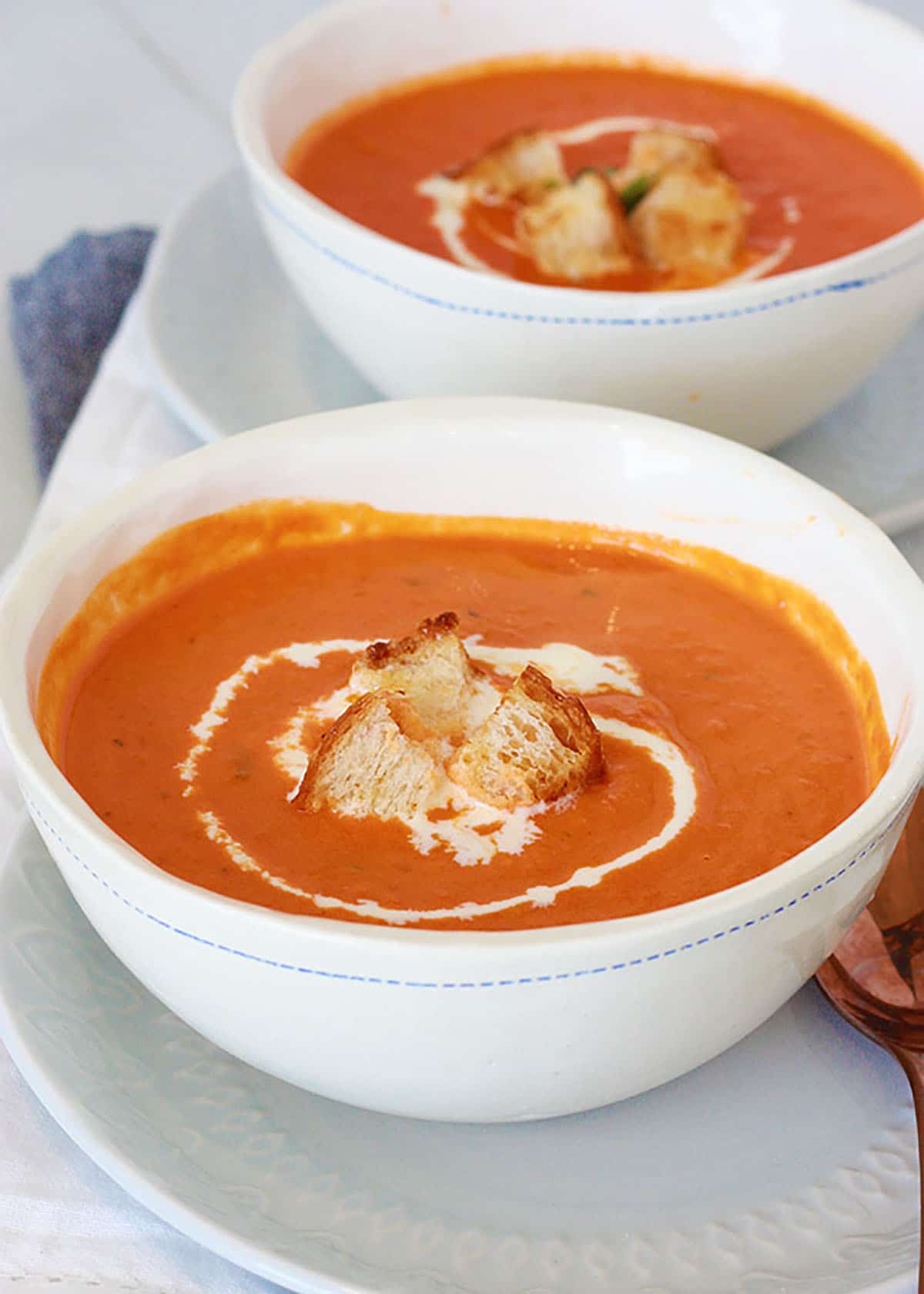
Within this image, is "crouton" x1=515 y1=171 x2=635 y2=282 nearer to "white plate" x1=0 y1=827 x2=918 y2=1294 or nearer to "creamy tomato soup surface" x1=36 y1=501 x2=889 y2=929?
"creamy tomato soup surface" x1=36 y1=501 x2=889 y2=929

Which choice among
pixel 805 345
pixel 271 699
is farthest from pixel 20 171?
pixel 271 699

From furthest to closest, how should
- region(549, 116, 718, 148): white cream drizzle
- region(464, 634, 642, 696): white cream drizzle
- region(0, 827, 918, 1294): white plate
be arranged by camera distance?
region(549, 116, 718, 148): white cream drizzle → region(464, 634, 642, 696): white cream drizzle → region(0, 827, 918, 1294): white plate

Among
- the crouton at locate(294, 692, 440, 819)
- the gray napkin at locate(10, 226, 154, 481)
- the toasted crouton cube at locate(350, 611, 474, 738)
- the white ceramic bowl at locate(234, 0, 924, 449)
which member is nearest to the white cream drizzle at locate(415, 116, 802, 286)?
the white ceramic bowl at locate(234, 0, 924, 449)

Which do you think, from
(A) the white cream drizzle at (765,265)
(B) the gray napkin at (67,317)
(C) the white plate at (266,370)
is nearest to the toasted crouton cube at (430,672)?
(C) the white plate at (266,370)

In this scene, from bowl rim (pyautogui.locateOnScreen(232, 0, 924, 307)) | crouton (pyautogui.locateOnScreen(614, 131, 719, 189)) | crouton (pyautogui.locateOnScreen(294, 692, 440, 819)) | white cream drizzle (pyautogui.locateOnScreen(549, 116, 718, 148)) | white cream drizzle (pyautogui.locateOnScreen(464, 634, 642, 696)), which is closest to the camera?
crouton (pyautogui.locateOnScreen(294, 692, 440, 819))

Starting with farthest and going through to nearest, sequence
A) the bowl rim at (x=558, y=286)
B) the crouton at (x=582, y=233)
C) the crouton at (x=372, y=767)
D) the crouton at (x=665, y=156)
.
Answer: the crouton at (x=665, y=156)
the crouton at (x=582, y=233)
the bowl rim at (x=558, y=286)
the crouton at (x=372, y=767)

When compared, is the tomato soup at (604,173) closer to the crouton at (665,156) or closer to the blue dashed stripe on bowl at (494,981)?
the crouton at (665,156)

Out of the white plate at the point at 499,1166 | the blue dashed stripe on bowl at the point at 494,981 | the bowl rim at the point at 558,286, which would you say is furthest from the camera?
the bowl rim at the point at 558,286

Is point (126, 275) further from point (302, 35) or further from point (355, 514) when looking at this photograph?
point (355, 514)
